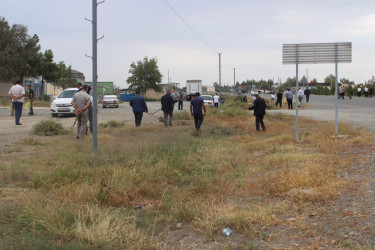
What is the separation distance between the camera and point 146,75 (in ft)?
274

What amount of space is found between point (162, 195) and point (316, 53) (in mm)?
7786

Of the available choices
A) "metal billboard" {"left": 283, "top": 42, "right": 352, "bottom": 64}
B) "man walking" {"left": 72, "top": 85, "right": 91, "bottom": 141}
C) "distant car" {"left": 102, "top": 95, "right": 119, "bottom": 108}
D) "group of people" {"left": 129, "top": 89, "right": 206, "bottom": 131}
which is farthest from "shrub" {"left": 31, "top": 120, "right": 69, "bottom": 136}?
"distant car" {"left": 102, "top": 95, "right": 119, "bottom": 108}

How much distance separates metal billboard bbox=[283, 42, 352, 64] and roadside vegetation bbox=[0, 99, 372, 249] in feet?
10.1

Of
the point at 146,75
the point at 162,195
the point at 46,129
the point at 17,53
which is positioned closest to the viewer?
the point at 162,195

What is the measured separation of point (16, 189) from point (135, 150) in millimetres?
3008

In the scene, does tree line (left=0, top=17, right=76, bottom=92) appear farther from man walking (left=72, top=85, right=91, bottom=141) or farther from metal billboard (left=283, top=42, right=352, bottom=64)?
metal billboard (left=283, top=42, right=352, bottom=64)

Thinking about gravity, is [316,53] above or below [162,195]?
above

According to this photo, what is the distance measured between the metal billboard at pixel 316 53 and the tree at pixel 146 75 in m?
72.2

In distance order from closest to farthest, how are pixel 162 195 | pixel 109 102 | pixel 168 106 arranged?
pixel 162 195 → pixel 168 106 → pixel 109 102

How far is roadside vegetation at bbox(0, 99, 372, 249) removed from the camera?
14.0 ft

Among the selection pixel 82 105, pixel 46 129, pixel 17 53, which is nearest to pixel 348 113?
pixel 82 105

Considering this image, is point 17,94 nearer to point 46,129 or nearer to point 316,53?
point 46,129

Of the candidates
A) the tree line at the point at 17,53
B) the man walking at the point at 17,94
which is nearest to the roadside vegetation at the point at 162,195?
the man walking at the point at 17,94

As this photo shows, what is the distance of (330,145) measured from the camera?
33.1ft
